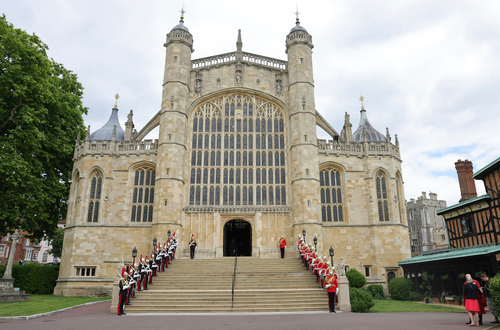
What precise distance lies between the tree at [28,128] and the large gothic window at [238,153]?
9429 mm

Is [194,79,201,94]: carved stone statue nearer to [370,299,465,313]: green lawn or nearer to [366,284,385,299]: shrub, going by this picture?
[366,284,385,299]: shrub

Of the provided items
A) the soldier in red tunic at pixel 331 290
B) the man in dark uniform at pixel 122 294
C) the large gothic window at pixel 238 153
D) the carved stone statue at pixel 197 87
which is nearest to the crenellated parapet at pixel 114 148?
the large gothic window at pixel 238 153

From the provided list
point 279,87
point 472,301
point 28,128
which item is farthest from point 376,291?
point 28,128

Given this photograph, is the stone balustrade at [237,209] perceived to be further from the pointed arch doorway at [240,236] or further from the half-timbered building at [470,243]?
the half-timbered building at [470,243]

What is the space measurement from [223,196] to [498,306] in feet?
61.3

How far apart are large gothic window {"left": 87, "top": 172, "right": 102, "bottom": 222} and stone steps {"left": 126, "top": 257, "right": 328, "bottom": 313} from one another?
8082 millimetres

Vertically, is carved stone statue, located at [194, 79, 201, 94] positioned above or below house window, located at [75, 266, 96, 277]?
above

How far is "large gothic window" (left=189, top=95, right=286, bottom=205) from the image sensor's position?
26750 millimetres

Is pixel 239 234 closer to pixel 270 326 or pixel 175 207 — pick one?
pixel 175 207

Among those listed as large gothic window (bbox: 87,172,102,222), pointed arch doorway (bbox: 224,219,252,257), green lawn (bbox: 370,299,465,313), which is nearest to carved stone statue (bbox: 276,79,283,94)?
pointed arch doorway (bbox: 224,219,252,257)

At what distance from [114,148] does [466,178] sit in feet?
82.4

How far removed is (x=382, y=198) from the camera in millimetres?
27047

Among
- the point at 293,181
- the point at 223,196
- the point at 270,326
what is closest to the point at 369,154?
the point at 293,181

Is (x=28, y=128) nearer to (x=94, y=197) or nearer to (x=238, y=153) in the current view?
(x=94, y=197)
